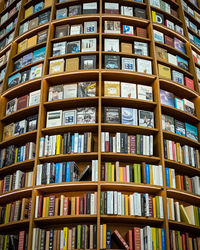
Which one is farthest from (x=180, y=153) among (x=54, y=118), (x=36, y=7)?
(x=36, y=7)

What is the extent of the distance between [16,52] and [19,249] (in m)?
2.70

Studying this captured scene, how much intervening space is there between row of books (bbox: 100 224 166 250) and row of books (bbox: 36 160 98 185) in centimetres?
58

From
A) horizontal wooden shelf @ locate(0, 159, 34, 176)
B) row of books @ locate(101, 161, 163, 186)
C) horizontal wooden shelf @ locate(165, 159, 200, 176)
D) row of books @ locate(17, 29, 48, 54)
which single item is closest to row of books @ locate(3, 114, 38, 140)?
horizontal wooden shelf @ locate(0, 159, 34, 176)

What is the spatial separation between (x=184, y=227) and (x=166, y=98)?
1.46 m

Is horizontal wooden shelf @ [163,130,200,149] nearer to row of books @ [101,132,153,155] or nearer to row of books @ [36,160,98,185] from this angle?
row of books @ [101,132,153,155]

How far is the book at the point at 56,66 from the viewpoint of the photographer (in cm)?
410

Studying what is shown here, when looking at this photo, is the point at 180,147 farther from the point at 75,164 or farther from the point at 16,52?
the point at 16,52

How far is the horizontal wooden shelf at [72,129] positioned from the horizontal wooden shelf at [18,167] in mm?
378

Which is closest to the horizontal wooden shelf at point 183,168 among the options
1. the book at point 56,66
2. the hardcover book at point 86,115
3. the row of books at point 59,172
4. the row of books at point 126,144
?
the row of books at point 126,144

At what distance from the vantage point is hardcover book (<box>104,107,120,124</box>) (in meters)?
3.75

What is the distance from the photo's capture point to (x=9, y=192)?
11.7ft

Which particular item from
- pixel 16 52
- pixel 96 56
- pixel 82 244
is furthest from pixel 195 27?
pixel 82 244

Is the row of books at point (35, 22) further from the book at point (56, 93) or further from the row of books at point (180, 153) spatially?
the row of books at point (180, 153)

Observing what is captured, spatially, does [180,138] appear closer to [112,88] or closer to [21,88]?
[112,88]
